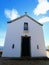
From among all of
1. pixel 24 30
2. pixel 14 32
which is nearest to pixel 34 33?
pixel 24 30

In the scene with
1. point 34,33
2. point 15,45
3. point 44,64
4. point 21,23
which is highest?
point 21,23

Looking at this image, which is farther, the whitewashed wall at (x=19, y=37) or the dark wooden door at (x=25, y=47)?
the dark wooden door at (x=25, y=47)

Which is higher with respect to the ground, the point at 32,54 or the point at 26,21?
the point at 26,21

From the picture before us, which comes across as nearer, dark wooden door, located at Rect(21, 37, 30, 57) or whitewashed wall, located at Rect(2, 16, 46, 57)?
whitewashed wall, located at Rect(2, 16, 46, 57)

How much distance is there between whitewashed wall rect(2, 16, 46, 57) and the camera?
14821mm

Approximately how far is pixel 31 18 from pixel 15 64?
790cm

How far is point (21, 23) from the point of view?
15773 mm

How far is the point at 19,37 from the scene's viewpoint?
15.2 metres

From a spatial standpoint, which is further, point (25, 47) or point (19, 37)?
point (25, 47)

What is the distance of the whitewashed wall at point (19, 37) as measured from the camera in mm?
14821

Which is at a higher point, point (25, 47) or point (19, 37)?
point (19, 37)

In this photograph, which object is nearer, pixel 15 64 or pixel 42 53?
pixel 15 64

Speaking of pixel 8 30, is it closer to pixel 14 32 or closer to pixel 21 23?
pixel 14 32

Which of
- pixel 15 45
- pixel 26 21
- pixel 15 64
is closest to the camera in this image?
pixel 15 64
